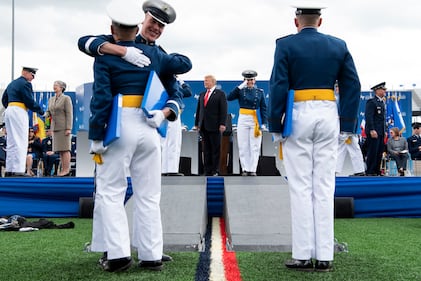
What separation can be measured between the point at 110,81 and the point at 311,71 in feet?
4.81

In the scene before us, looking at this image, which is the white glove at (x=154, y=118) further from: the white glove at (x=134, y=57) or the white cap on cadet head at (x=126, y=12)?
the white cap on cadet head at (x=126, y=12)

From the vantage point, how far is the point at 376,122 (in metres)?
10.9

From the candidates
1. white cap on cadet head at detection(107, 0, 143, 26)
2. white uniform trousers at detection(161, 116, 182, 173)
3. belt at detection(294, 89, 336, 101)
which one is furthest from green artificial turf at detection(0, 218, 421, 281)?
white uniform trousers at detection(161, 116, 182, 173)

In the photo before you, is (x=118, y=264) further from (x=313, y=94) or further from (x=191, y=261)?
(x=313, y=94)

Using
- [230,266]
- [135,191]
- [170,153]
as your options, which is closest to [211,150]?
[170,153]

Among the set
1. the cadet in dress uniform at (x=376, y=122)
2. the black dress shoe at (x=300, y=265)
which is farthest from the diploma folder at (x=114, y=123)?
the cadet in dress uniform at (x=376, y=122)

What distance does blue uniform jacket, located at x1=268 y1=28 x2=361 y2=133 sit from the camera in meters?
4.06

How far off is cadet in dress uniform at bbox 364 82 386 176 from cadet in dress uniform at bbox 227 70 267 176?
2.07 metres

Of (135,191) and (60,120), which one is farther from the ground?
(60,120)

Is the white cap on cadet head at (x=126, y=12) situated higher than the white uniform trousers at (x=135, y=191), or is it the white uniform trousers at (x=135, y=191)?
the white cap on cadet head at (x=126, y=12)

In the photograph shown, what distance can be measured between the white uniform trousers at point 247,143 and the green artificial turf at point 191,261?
14.8 ft

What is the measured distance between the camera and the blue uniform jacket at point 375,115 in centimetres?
1080

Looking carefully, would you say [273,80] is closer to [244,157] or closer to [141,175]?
[141,175]

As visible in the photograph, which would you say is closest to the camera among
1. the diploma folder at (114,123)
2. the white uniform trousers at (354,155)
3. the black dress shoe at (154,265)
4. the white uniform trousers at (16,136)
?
the diploma folder at (114,123)
